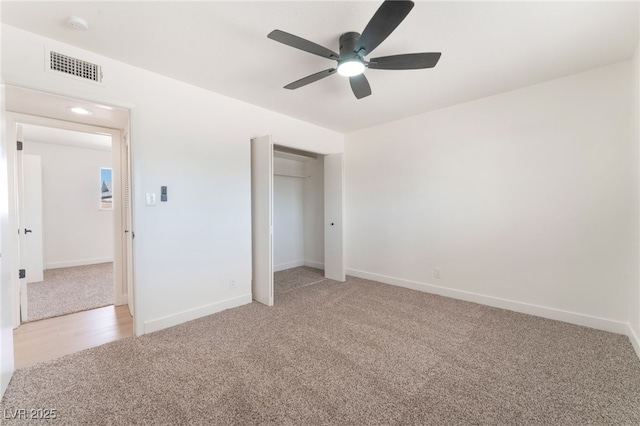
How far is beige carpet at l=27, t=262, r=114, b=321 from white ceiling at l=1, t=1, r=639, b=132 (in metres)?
3.00

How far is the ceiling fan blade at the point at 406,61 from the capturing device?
6.19 feet

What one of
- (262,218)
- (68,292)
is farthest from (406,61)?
(68,292)

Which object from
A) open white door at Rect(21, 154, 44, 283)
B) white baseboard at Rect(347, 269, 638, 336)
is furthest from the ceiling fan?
open white door at Rect(21, 154, 44, 283)

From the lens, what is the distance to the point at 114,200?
3.34 m

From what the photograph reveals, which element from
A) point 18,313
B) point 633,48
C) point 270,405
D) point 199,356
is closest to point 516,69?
point 633,48

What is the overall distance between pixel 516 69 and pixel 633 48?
827 mm

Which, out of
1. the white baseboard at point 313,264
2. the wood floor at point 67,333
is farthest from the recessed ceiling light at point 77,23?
the white baseboard at point 313,264

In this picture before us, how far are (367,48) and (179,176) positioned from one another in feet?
7.24

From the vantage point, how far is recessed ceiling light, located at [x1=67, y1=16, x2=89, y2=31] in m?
1.83

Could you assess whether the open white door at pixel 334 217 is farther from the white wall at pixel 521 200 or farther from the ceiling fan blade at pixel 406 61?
the ceiling fan blade at pixel 406 61

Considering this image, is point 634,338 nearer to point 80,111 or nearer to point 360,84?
point 360,84

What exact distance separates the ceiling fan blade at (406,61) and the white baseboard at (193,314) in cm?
292

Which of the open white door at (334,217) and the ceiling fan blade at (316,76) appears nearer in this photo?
the ceiling fan blade at (316,76)

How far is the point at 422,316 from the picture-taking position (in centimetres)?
297
